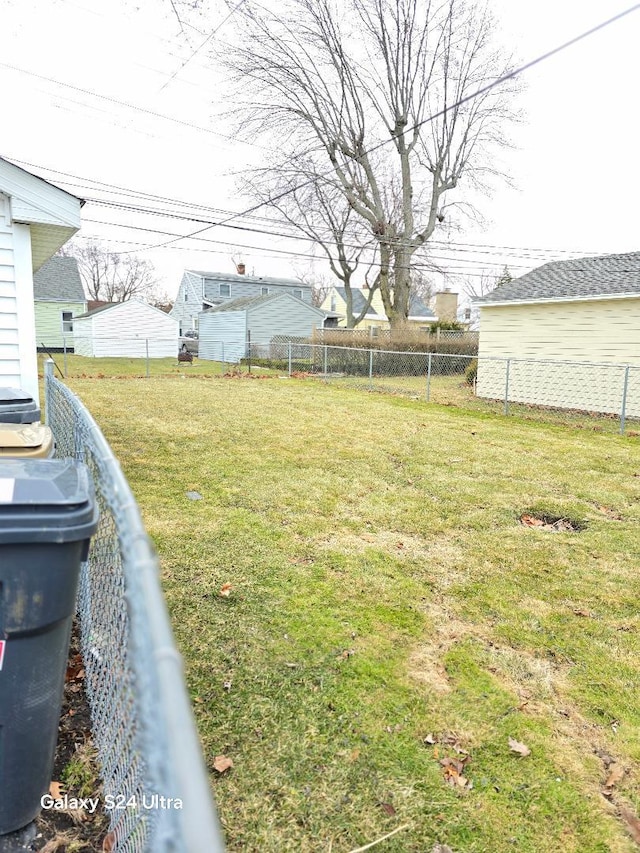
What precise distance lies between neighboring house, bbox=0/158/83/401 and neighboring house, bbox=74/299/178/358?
2363 cm

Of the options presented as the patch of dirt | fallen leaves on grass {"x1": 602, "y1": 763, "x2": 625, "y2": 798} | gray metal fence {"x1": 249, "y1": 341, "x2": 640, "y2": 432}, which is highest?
gray metal fence {"x1": 249, "y1": 341, "x2": 640, "y2": 432}

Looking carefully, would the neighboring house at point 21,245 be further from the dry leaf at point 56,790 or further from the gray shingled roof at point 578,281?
the gray shingled roof at point 578,281

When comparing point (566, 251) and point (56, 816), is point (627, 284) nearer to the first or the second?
point (56, 816)

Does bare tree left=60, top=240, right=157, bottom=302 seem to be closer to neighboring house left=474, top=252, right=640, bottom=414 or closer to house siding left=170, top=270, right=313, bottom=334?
house siding left=170, top=270, right=313, bottom=334

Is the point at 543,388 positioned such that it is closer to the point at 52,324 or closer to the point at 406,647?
the point at 406,647

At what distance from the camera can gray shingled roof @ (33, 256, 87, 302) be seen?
32688 millimetres

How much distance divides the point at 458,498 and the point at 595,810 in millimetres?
3687

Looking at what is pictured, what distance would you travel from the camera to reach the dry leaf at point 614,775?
212 cm

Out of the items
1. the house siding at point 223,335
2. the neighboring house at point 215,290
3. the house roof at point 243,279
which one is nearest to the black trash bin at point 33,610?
the house siding at point 223,335

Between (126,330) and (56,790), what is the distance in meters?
29.5

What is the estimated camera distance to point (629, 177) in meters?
22.8

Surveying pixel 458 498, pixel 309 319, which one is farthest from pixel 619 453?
pixel 309 319

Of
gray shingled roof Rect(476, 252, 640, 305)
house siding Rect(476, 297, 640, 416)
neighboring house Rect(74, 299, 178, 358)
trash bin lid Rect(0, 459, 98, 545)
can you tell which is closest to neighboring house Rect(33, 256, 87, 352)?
neighboring house Rect(74, 299, 178, 358)

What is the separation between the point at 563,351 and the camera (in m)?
12.7
